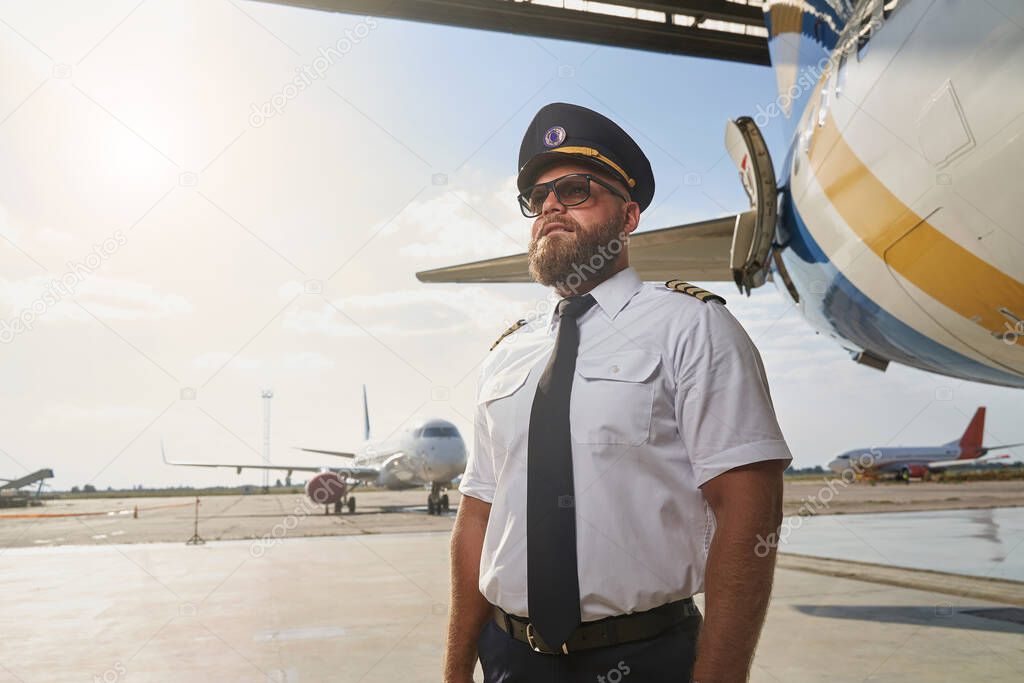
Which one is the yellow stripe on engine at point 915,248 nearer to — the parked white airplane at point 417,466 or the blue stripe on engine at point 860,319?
the blue stripe on engine at point 860,319

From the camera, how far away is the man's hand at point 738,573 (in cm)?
142

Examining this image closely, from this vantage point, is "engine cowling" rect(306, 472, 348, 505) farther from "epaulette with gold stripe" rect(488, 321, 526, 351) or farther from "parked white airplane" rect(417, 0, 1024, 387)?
"epaulette with gold stripe" rect(488, 321, 526, 351)

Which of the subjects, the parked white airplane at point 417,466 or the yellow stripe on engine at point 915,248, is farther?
the parked white airplane at point 417,466

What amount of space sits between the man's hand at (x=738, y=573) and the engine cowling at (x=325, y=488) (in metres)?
23.8

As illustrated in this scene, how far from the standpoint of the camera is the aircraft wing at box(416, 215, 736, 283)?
6164 mm

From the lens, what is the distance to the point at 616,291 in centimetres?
183

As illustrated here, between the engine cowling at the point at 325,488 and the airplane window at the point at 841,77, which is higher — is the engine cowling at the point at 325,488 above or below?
below

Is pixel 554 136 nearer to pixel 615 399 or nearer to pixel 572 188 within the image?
pixel 572 188

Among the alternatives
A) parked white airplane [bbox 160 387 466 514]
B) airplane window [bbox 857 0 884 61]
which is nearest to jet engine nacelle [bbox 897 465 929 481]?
parked white airplane [bbox 160 387 466 514]

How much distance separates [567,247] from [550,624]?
89 centimetres

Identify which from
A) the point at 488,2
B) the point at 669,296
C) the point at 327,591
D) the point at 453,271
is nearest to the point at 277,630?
the point at 327,591

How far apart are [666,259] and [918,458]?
4221cm

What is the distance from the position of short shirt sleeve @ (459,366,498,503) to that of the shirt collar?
0.45m

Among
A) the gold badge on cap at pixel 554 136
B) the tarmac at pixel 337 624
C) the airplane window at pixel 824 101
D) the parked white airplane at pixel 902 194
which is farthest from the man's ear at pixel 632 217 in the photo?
the tarmac at pixel 337 624
